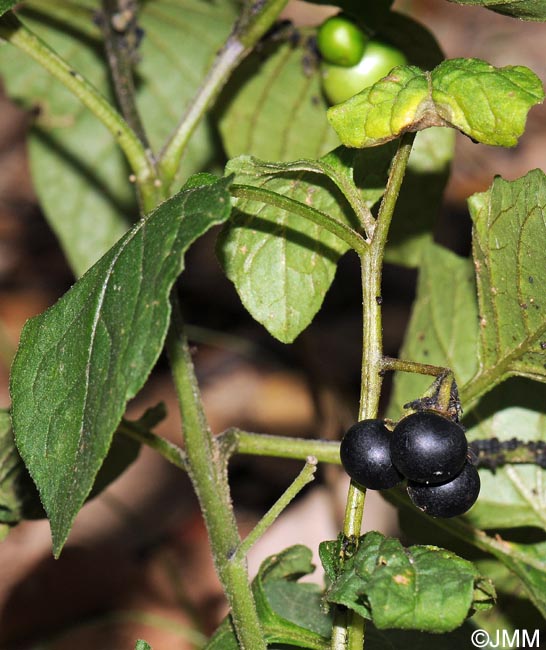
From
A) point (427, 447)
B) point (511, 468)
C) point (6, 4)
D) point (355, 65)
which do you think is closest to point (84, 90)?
point (6, 4)

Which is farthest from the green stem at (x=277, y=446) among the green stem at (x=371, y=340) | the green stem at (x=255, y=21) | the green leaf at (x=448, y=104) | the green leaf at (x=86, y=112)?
the green leaf at (x=86, y=112)

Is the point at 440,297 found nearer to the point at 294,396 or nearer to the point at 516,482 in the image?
the point at 516,482

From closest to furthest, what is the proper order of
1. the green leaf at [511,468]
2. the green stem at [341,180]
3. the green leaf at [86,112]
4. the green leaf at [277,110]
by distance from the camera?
1. the green stem at [341,180]
2. the green leaf at [511,468]
3. the green leaf at [277,110]
4. the green leaf at [86,112]

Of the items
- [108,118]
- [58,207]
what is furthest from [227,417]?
[108,118]

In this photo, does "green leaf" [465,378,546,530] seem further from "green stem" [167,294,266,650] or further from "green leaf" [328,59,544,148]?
"green leaf" [328,59,544,148]

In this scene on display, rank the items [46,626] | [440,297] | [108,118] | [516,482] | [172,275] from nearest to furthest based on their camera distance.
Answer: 1. [172,275]
2. [108,118]
3. [516,482]
4. [440,297]
5. [46,626]

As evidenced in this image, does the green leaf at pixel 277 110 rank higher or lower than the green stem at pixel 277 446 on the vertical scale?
higher

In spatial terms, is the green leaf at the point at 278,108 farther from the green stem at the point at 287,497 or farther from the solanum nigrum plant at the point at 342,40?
the green stem at the point at 287,497
